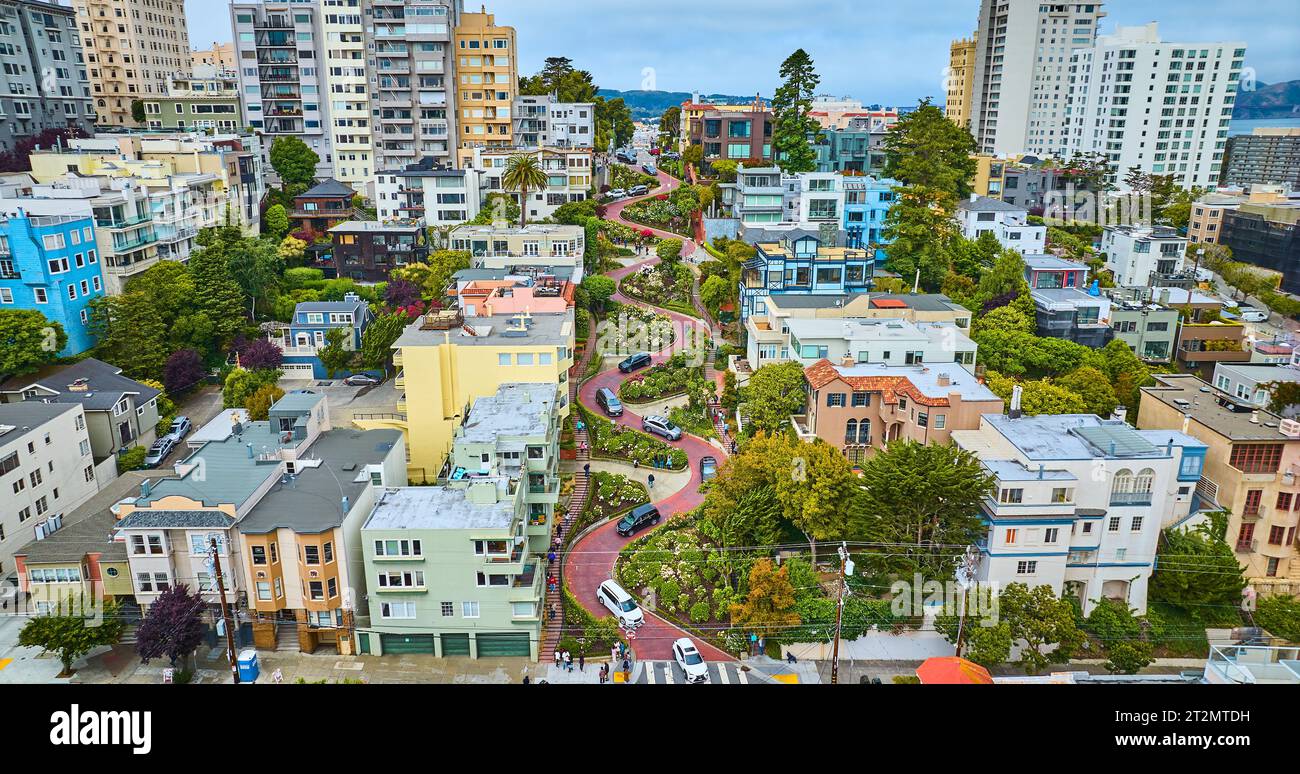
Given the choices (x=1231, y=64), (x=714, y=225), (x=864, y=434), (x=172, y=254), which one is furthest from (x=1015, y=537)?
(x=1231, y=64)

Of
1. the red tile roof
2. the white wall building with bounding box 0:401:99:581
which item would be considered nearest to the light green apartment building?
the red tile roof

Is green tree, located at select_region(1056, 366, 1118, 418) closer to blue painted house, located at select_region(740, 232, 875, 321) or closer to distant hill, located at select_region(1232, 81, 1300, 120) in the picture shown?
blue painted house, located at select_region(740, 232, 875, 321)

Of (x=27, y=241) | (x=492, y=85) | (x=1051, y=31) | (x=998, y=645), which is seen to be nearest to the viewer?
(x=998, y=645)

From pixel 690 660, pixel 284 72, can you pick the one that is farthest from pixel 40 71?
pixel 690 660

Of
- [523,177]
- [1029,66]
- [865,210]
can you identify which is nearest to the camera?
[865,210]

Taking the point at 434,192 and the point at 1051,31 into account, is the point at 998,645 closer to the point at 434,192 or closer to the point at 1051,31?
the point at 434,192

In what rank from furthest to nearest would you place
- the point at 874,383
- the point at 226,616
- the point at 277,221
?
the point at 277,221 → the point at 874,383 → the point at 226,616

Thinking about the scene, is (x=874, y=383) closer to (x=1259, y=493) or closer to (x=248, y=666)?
(x=1259, y=493)

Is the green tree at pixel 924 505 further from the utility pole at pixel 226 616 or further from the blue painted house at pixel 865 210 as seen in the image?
the blue painted house at pixel 865 210

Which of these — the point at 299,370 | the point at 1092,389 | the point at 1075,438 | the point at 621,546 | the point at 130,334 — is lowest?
the point at 621,546
